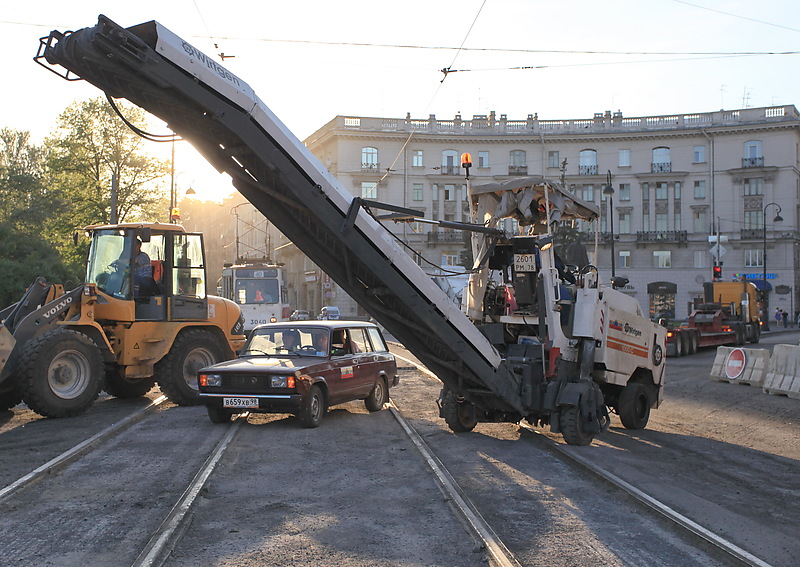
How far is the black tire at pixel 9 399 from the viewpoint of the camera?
42.8 ft

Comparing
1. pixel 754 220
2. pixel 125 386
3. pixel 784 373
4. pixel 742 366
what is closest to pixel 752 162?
pixel 754 220

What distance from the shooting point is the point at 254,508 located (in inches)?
278

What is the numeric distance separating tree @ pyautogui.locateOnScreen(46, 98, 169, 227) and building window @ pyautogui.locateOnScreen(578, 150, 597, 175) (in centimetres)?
3840

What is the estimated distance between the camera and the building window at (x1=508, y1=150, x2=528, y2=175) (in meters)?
72.3

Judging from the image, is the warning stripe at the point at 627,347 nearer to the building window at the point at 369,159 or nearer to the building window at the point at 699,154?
the building window at the point at 369,159

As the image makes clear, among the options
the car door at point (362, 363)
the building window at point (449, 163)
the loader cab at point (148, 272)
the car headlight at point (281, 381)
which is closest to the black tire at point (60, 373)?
the loader cab at point (148, 272)

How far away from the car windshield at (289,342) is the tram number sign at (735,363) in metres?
11.9

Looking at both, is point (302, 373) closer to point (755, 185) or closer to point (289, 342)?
point (289, 342)

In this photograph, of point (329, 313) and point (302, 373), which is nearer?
point (302, 373)

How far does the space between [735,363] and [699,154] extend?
5563 cm

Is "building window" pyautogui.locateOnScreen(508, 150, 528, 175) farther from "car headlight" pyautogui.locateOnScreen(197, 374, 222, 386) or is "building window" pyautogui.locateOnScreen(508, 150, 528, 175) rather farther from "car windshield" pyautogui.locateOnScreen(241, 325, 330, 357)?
"car headlight" pyautogui.locateOnScreen(197, 374, 222, 386)

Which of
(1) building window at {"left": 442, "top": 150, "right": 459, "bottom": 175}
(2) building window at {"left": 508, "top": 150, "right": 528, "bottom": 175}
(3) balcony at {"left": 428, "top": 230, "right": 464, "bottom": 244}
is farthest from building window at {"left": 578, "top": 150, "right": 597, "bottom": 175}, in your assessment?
(3) balcony at {"left": 428, "top": 230, "right": 464, "bottom": 244}

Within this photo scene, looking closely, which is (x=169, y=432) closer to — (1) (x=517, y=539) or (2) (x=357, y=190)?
(1) (x=517, y=539)

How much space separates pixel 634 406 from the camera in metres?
12.1
